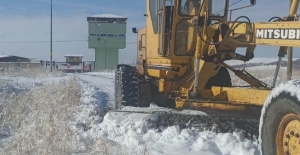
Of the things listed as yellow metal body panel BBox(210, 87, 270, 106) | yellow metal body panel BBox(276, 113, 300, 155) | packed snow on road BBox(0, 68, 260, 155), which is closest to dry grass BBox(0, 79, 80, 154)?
packed snow on road BBox(0, 68, 260, 155)

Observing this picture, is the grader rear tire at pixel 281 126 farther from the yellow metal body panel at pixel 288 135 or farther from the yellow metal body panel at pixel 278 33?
the yellow metal body panel at pixel 278 33

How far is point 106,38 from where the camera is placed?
56250 mm

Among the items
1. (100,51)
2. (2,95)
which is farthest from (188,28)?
(100,51)

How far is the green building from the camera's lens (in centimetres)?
5584

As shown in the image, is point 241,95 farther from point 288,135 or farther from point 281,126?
point 288,135

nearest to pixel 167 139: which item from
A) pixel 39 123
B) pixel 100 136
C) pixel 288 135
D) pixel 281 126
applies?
pixel 100 136

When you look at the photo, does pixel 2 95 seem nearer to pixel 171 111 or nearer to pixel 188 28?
pixel 171 111

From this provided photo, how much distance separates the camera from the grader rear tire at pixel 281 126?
4.25m

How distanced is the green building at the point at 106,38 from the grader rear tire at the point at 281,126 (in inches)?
2040

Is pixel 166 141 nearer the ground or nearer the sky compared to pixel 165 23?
nearer the ground

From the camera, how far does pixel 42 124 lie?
747 centimetres

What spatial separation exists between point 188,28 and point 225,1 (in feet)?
3.06

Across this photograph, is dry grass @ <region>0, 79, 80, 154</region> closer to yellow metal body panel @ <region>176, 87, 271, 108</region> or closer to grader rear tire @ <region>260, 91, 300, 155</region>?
yellow metal body panel @ <region>176, 87, 271, 108</region>

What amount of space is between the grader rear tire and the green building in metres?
51.8
